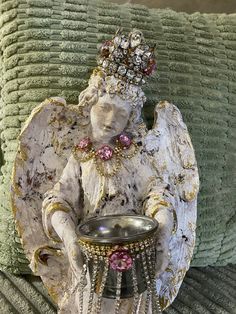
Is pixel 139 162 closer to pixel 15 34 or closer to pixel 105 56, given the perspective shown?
pixel 105 56

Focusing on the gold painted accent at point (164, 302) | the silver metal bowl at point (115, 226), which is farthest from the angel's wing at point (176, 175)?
the silver metal bowl at point (115, 226)

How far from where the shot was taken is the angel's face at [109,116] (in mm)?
720

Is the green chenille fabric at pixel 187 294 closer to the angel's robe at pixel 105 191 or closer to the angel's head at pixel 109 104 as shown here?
the angel's robe at pixel 105 191

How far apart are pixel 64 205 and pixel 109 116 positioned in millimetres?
145

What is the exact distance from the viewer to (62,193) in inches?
28.9

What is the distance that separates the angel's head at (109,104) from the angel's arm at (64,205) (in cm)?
7

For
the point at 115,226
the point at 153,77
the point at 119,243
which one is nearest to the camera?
the point at 119,243

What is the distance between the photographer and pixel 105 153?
2.44ft

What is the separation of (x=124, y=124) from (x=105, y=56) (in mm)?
104

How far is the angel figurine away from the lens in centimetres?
71

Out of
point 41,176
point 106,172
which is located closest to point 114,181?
point 106,172

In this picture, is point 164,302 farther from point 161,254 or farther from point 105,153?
point 105,153

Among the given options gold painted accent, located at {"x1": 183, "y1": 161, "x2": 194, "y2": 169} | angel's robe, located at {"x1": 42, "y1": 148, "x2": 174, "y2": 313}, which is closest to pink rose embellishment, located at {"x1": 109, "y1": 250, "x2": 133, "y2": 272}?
angel's robe, located at {"x1": 42, "y1": 148, "x2": 174, "y2": 313}

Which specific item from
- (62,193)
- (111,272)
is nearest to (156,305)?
(111,272)
